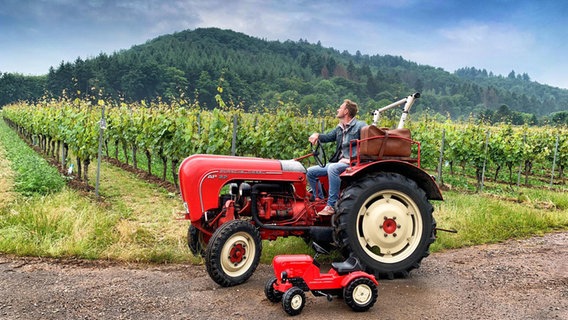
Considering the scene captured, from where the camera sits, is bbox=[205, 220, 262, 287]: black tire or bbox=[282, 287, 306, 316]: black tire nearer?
bbox=[282, 287, 306, 316]: black tire

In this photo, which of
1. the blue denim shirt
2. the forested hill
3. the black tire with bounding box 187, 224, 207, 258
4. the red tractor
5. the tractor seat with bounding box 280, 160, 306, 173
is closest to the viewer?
the red tractor

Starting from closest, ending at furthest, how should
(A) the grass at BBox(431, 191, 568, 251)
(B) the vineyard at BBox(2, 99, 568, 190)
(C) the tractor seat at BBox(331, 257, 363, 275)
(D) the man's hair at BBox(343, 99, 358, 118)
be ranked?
1. (C) the tractor seat at BBox(331, 257, 363, 275)
2. (D) the man's hair at BBox(343, 99, 358, 118)
3. (A) the grass at BBox(431, 191, 568, 251)
4. (B) the vineyard at BBox(2, 99, 568, 190)

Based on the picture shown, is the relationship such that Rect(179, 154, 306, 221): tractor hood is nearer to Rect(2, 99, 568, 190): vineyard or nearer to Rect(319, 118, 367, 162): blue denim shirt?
Rect(319, 118, 367, 162): blue denim shirt

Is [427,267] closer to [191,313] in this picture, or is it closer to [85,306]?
[191,313]

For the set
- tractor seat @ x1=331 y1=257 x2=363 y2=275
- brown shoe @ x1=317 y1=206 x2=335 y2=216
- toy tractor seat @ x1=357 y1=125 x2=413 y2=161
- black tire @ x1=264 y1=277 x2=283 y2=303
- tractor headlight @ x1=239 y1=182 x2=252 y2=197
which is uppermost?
toy tractor seat @ x1=357 y1=125 x2=413 y2=161

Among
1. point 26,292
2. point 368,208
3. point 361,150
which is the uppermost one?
point 361,150

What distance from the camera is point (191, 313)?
3.48 metres

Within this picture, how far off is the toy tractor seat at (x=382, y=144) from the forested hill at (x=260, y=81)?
11.8m

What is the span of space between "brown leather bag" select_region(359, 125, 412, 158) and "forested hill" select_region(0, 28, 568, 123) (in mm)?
11821

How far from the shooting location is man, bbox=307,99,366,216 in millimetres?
4613

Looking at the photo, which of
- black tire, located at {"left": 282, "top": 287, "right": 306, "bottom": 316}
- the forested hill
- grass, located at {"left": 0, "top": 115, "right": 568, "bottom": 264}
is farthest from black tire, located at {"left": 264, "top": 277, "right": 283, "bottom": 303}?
the forested hill

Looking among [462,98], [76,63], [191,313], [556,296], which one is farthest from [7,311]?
[462,98]

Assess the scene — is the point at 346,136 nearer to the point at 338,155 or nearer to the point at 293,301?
the point at 338,155

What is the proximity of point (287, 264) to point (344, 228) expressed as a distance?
82 cm
